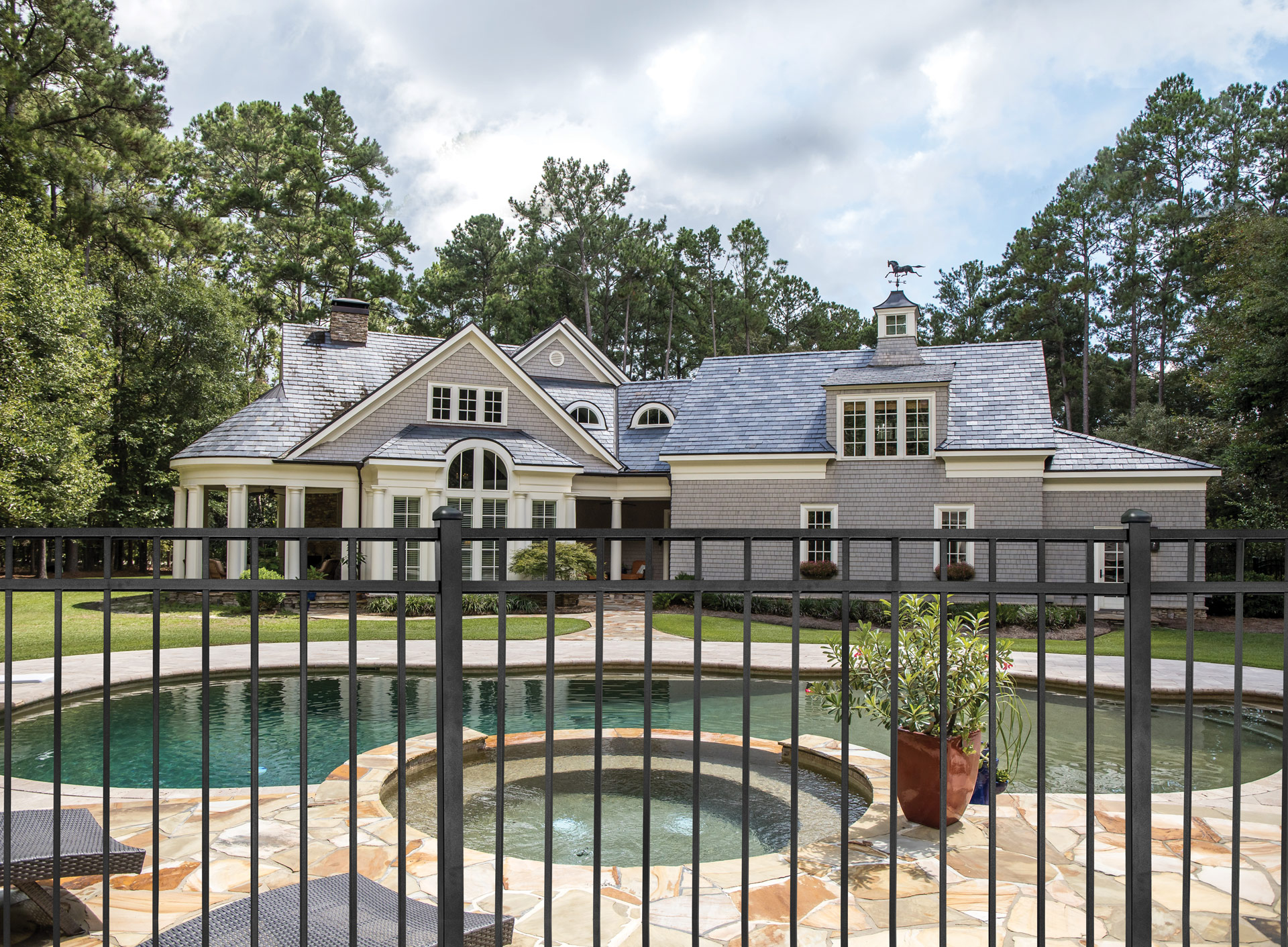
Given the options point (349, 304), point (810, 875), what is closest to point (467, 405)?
point (349, 304)

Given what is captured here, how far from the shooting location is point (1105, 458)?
1761 centimetres

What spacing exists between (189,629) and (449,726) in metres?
13.8

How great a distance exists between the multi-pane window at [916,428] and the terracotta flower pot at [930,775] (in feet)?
48.9

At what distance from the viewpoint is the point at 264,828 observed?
180 inches

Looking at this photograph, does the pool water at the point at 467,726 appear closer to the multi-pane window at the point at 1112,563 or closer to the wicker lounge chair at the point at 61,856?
the wicker lounge chair at the point at 61,856

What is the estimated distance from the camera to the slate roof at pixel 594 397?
23391 millimetres

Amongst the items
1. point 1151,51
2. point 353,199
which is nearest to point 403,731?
point 353,199

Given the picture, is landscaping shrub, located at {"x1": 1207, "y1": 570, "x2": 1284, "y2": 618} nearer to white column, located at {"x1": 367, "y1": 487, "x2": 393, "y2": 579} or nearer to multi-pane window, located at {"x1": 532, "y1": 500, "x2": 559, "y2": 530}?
multi-pane window, located at {"x1": 532, "y1": 500, "x2": 559, "y2": 530}

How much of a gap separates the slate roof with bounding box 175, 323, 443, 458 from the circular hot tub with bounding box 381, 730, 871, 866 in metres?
14.6

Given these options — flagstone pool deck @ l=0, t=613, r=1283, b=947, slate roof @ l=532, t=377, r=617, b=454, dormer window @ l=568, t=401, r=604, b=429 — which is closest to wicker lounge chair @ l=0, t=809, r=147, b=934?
flagstone pool deck @ l=0, t=613, r=1283, b=947

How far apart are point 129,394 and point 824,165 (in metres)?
29.6

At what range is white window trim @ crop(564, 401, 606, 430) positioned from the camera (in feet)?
77.2

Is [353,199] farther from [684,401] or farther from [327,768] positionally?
[327,768]

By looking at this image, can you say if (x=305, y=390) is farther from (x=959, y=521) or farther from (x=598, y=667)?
(x=598, y=667)
